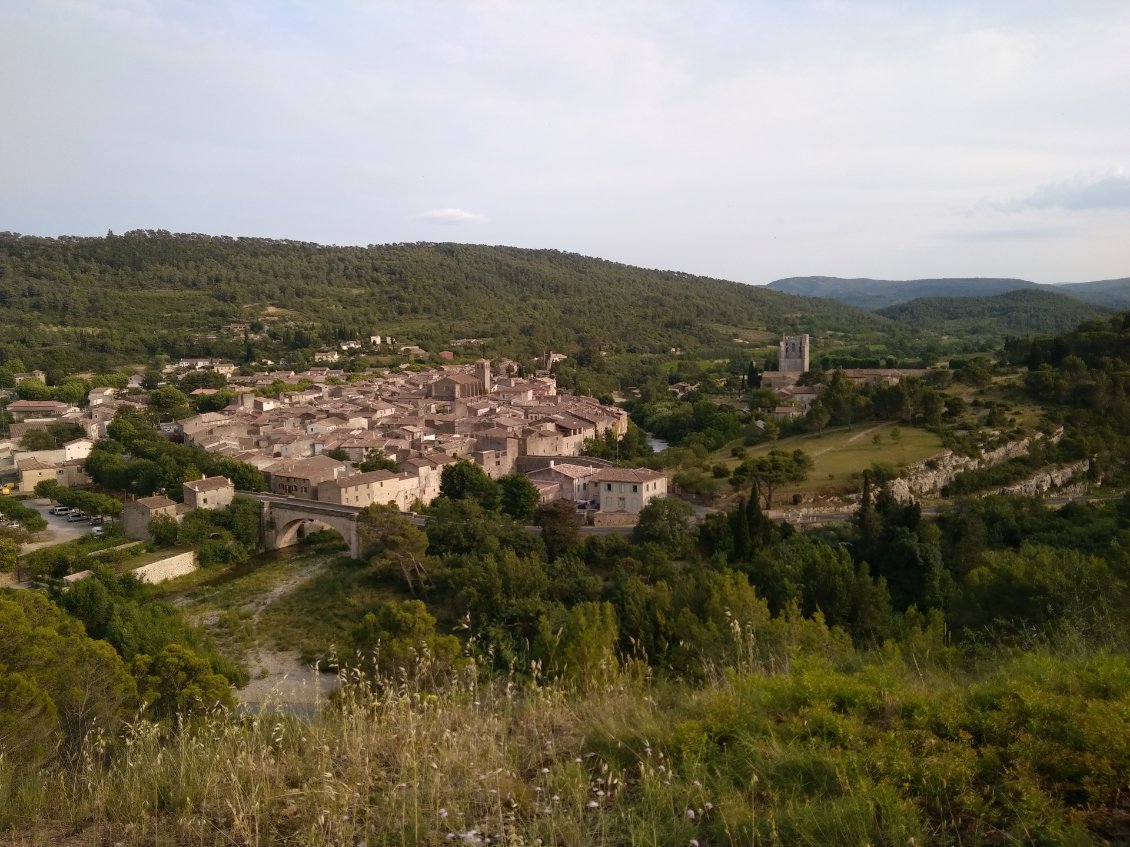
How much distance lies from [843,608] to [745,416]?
26.0 meters

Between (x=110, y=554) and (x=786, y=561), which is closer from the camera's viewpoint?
(x=786, y=561)

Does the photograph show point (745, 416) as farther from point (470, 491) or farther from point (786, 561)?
point (786, 561)

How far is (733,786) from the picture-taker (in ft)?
9.53

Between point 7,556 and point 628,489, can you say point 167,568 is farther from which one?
point 628,489

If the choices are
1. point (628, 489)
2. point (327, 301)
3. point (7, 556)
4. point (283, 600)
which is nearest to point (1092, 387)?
point (628, 489)

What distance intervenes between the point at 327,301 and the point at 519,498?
201 ft

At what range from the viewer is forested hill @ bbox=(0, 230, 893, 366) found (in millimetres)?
63344

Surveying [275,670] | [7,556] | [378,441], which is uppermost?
[378,441]

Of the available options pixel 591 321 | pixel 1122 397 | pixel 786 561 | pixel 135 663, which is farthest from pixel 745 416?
pixel 591 321

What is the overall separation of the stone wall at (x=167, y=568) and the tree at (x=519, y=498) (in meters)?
9.53

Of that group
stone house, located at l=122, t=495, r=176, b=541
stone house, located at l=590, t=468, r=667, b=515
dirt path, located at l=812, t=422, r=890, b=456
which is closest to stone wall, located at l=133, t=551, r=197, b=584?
stone house, located at l=122, t=495, r=176, b=541

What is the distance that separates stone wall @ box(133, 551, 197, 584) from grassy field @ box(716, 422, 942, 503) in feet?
60.4

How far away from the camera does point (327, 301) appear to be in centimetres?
7888

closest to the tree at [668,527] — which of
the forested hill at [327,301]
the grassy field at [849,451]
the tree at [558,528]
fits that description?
the tree at [558,528]
